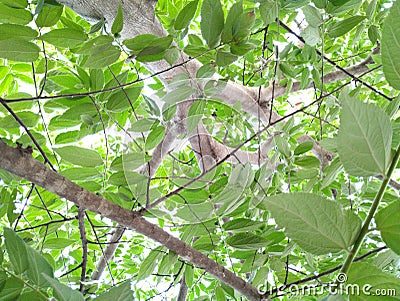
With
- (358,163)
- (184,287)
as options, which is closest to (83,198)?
(358,163)

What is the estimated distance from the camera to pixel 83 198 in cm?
42

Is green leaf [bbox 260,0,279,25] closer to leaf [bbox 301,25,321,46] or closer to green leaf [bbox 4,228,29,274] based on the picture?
leaf [bbox 301,25,321,46]

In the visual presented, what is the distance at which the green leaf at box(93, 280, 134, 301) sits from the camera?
0.72 ft

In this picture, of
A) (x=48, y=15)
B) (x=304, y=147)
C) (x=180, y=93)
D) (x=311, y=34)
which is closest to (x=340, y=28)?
(x=311, y=34)

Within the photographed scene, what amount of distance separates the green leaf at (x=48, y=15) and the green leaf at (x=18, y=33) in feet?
0.06

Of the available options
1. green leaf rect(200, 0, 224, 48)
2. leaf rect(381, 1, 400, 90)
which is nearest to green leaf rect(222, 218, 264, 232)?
green leaf rect(200, 0, 224, 48)

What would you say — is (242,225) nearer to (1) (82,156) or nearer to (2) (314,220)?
(1) (82,156)

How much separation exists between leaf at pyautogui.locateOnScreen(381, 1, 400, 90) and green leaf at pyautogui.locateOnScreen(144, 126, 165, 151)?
29cm

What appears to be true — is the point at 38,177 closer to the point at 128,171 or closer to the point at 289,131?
the point at 128,171

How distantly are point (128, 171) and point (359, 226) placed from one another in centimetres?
29

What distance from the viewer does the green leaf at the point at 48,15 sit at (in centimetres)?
49

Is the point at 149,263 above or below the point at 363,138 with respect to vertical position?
below

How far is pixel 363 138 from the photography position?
20 cm

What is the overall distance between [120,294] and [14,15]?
1.27 ft
